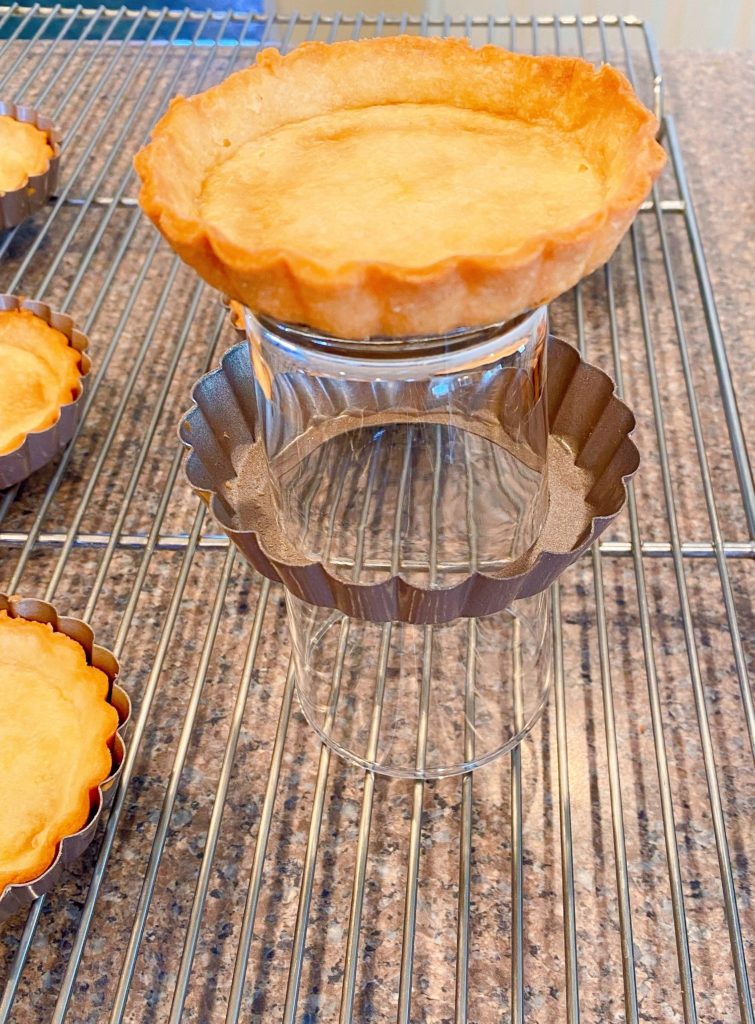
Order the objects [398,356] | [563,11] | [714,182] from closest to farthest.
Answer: [398,356]
[714,182]
[563,11]

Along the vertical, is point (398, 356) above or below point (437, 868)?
above

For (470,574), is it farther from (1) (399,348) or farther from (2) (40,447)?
(2) (40,447)

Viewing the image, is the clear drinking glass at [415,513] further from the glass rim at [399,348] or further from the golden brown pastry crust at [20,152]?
the golden brown pastry crust at [20,152]

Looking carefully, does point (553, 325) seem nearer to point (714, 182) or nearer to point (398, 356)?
point (714, 182)

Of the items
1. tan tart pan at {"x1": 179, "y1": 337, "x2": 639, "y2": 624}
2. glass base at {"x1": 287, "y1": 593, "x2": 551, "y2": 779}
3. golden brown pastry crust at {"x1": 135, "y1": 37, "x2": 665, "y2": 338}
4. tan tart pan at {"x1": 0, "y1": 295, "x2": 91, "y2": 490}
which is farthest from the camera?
tan tart pan at {"x1": 0, "y1": 295, "x2": 91, "y2": 490}

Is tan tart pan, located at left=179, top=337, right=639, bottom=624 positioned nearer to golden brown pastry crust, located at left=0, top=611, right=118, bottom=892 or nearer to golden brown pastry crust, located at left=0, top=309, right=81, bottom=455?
golden brown pastry crust, located at left=0, top=611, right=118, bottom=892

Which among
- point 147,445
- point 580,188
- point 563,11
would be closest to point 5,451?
point 147,445

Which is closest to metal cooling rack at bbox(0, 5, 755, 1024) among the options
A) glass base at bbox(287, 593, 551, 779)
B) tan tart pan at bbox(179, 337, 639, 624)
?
glass base at bbox(287, 593, 551, 779)
